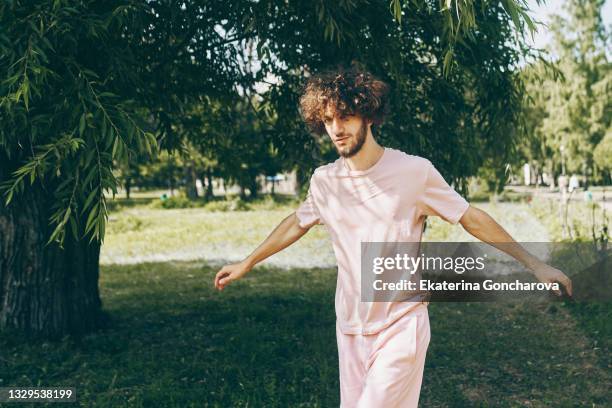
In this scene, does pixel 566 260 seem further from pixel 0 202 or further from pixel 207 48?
pixel 0 202

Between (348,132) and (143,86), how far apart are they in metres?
3.22

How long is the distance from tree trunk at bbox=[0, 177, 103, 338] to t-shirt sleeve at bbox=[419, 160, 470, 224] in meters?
4.65

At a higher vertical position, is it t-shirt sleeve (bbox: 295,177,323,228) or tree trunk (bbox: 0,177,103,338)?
t-shirt sleeve (bbox: 295,177,323,228)

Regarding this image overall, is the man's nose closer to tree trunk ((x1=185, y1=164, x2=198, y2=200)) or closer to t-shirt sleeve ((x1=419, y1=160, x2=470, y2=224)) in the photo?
t-shirt sleeve ((x1=419, y1=160, x2=470, y2=224))

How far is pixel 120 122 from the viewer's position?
4.38 metres

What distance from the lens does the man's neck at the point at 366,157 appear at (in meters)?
2.67

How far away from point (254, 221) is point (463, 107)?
1656cm

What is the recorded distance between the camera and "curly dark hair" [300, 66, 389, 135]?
267 cm

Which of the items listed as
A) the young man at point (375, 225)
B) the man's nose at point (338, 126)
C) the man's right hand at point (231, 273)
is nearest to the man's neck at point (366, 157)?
the young man at point (375, 225)

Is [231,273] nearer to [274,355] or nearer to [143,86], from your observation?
[143,86]

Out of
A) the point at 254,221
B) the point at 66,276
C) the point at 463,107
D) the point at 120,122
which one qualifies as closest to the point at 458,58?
the point at 463,107

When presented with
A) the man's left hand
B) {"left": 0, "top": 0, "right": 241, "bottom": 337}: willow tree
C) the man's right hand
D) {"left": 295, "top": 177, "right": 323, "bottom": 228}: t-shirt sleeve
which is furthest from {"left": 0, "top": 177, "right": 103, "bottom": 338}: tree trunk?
the man's left hand

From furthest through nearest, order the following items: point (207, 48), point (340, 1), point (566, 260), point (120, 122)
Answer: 1. point (566, 260)
2. point (207, 48)
3. point (340, 1)
4. point (120, 122)

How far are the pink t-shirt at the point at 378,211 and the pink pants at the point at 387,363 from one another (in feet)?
0.15
